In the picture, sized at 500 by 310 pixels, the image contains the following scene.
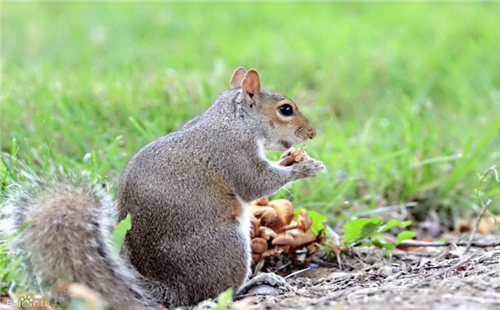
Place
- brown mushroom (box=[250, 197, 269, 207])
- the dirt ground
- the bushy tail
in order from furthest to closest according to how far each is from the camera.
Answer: brown mushroom (box=[250, 197, 269, 207]) < the bushy tail < the dirt ground

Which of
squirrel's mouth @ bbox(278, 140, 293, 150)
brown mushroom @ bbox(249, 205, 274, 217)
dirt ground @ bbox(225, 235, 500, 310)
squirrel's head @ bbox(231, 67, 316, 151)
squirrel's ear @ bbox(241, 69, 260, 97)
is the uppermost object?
squirrel's ear @ bbox(241, 69, 260, 97)

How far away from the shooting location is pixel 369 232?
339cm

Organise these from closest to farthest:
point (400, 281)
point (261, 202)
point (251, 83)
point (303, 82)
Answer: point (400, 281) → point (251, 83) → point (261, 202) → point (303, 82)

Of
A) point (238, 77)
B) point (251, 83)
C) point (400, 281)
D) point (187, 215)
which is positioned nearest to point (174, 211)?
point (187, 215)

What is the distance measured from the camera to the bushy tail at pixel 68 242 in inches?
95.3

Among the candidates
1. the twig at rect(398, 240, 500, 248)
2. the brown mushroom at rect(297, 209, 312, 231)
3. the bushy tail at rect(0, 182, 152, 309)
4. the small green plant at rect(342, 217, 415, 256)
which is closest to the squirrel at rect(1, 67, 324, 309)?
the bushy tail at rect(0, 182, 152, 309)

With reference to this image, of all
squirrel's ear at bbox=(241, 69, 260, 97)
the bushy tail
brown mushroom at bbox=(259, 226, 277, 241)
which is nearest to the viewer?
the bushy tail

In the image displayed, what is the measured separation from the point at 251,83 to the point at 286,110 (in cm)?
20

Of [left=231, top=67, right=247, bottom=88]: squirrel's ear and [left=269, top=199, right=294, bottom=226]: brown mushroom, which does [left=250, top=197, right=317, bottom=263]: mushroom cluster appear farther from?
[left=231, top=67, right=247, bottom=88]: squirrel's ear

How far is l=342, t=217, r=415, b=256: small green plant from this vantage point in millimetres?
3357

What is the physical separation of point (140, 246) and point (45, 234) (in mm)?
443

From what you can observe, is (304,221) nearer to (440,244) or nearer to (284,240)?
(284,240)

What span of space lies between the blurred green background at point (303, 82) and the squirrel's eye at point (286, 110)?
1.94 ft

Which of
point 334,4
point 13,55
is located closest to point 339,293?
point 13,55
